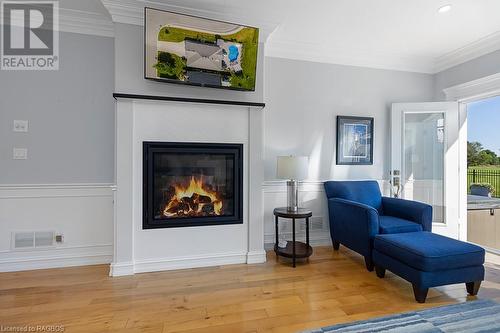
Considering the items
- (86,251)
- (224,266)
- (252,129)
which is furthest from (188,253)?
(252,129)

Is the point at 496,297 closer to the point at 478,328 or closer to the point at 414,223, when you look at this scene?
the point at 478,328

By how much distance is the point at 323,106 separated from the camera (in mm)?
3633

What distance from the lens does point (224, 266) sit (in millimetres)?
2854

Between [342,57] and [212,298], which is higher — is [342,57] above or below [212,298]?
above

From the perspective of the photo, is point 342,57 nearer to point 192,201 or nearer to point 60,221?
point 192,201

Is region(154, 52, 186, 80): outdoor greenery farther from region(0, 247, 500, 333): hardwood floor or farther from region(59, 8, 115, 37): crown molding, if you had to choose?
region(0, 247, 500, 333): hardwood floor

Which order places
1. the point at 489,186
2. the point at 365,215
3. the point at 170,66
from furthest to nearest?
the point at 489,186
the point at 365,215
the point at 170,66

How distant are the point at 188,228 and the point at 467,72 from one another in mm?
4085

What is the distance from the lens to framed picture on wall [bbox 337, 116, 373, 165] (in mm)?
3674

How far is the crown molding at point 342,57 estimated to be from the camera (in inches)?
135

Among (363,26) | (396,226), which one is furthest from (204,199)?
(363,26)

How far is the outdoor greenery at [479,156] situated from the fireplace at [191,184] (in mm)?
4597

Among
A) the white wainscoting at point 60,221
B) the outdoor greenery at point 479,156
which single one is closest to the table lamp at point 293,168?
the white wainscoting at point 60,221
